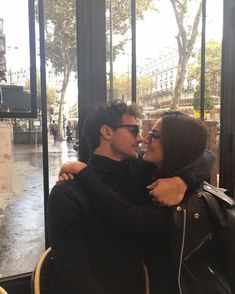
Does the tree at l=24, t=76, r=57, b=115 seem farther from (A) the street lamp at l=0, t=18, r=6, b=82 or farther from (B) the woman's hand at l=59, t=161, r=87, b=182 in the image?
(B) the woman's hand at l=59, t=161, r=87, b=182

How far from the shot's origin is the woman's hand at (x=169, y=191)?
1127 mm

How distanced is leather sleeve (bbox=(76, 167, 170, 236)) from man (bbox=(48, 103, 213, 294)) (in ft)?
0.04

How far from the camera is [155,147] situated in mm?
1292

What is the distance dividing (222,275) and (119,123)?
2.29ft

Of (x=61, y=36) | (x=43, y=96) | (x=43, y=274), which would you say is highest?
(x=61, y=36)

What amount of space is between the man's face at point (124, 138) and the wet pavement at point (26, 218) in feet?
1.82

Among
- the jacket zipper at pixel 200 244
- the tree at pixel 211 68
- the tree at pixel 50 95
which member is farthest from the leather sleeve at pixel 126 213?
the tree at pixel 211 68

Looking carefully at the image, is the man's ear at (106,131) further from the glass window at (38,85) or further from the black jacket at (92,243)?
the glass window at (38,85)

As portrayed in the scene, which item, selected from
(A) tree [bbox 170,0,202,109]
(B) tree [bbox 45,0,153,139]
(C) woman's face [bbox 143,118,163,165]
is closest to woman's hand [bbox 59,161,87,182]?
(C) woman's face [bbox 143,118,163,165]

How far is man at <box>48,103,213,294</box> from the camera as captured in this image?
1114 millimetres

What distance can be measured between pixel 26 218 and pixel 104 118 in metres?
1.46

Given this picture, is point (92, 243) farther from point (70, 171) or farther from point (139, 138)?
point (139, 138)

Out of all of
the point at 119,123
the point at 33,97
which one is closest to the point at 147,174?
the point at 119,123

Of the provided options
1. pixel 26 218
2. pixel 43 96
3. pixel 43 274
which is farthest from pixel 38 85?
pixel 26 218
